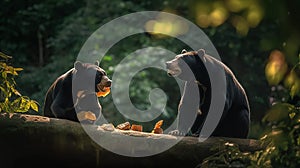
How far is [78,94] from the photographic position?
475 centimetres

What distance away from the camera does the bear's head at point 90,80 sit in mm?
4812

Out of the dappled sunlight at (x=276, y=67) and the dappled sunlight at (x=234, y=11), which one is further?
the dappled sunlight at (x=276, y=67)

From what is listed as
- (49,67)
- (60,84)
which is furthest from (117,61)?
(60,84)

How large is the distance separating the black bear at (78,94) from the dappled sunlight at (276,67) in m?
2.96

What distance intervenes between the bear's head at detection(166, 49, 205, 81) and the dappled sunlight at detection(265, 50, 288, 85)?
126 inches

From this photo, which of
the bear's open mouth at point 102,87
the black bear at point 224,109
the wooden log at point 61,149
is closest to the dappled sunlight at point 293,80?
the wooden log at point 61,149

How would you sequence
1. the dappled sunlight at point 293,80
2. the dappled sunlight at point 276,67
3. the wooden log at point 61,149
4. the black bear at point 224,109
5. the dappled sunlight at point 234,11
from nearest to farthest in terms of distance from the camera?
the dappled sunlight at point 234,11
the dappled sunlight at point 276,67
the dappled sunlight at point 293,80
the wooden log at point 61,149
the black bear at point 224,109

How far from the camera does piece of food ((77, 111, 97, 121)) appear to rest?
4.52 metres

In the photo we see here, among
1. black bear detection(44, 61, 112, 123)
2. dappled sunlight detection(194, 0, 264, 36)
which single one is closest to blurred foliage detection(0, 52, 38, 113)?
black bear detection(44, 61, 112, 123)

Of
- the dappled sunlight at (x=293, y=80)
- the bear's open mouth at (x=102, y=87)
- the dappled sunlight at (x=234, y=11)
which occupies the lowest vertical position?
the bear's open mouth at (x=102, y=87)

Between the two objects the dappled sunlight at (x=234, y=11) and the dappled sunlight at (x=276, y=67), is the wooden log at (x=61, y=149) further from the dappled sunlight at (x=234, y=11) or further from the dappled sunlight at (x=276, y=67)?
the dappled sunlight at (x=234, y=11)

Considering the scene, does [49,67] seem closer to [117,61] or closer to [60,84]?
[117,61]

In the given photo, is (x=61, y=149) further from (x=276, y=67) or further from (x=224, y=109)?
(x=276, y=67)

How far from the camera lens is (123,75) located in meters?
9.91
